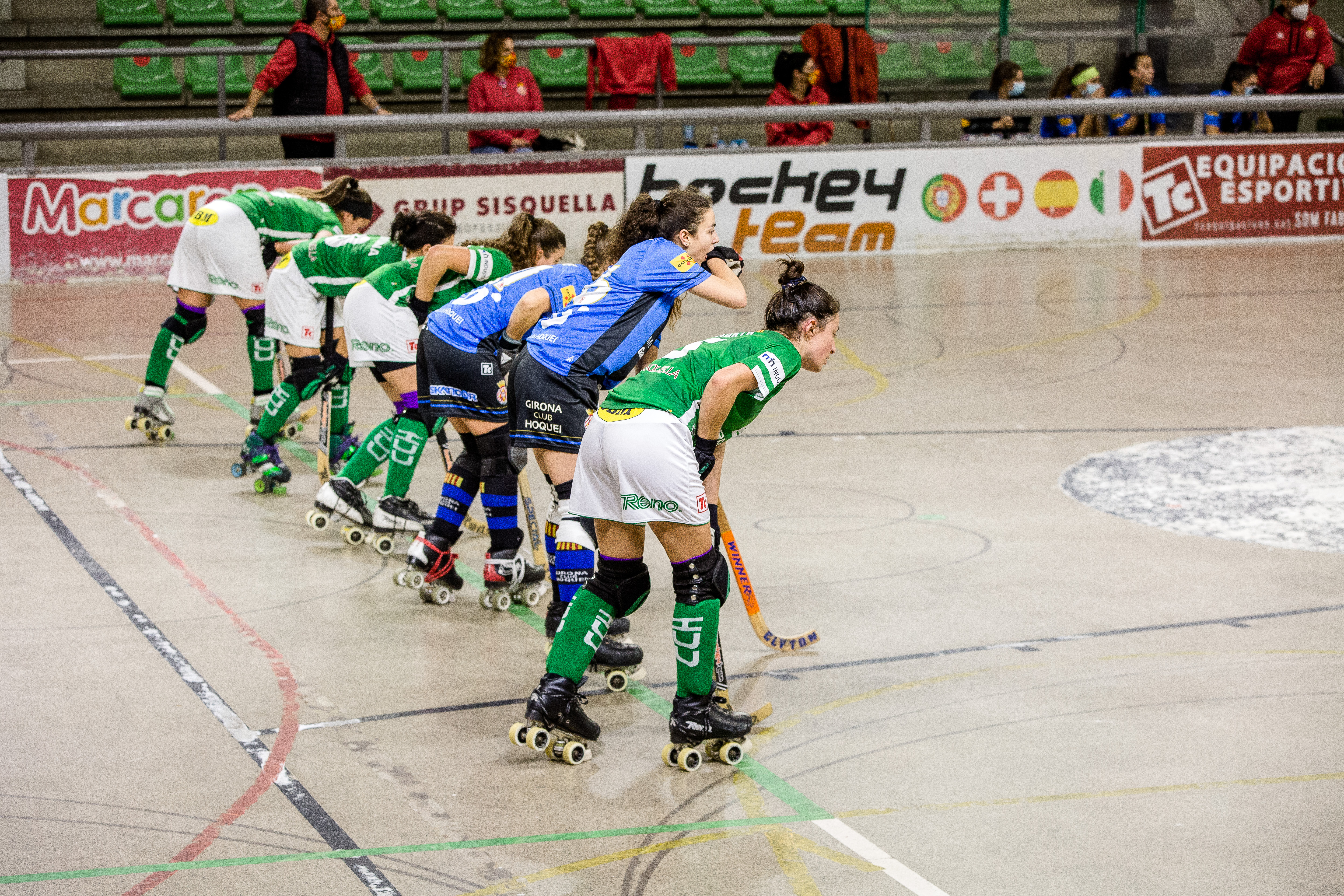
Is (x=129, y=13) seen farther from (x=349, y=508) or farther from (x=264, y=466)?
(x=349, y=508)

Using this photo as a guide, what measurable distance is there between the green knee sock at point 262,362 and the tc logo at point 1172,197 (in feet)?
39.4

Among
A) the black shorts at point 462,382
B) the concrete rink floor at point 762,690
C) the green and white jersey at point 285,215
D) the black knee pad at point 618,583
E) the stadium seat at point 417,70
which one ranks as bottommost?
the concrete rink floor at point 762,690

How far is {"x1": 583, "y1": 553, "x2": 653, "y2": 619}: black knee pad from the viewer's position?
5145 millimetres

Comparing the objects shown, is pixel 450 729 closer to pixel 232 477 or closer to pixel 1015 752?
pixel 1015 752

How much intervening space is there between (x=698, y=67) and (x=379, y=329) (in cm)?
1389

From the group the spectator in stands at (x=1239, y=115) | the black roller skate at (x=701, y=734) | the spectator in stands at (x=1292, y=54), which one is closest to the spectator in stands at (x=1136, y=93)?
the spectator in stands at (x=1239, y=115)

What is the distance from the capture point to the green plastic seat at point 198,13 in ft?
67.1

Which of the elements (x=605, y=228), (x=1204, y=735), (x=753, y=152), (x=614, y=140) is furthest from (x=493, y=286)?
(x=614, y=140)

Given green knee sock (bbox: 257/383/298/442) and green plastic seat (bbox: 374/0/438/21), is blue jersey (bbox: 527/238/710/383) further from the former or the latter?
green plastic seat (bbox: 374/0/438/21)

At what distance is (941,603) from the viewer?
679 cm

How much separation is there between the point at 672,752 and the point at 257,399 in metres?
5.44

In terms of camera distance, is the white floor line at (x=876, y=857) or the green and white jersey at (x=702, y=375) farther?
the green and white jersey at (x=702, y=375)

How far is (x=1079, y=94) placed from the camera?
61.4ft

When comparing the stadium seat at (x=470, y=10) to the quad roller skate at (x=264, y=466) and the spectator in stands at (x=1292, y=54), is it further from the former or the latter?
the quad roller skate at (x=264, y=466)
